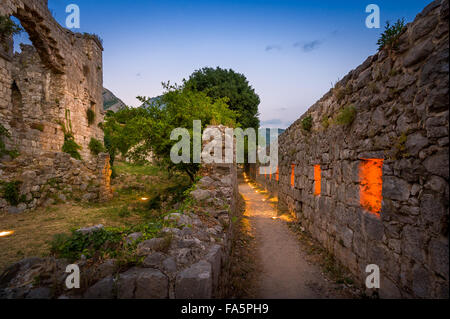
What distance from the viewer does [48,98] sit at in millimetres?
12000

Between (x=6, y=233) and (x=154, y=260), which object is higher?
(x=154, y=260)

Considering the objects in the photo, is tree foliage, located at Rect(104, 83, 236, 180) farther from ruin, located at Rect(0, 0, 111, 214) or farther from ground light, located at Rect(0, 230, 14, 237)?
ground light, located at Rect(0, 230, 14, 237)

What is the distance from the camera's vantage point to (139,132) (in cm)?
820

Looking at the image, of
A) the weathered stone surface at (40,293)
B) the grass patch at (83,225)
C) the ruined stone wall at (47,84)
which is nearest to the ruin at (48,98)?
the ruined stone wall at (47,84)

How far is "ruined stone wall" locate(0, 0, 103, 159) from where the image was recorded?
8.39 metres

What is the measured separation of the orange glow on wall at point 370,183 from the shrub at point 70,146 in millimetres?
14314

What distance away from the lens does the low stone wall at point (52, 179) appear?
720cm

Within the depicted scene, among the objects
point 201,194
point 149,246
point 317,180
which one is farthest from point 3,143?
point 317,180

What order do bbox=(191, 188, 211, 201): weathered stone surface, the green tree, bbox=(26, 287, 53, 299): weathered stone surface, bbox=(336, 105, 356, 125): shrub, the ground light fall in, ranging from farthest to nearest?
the green tree → the ground light → bbox=(191, 188, 211, 201): weathered stone surface → bbox=(336, 105, 356, 125): shrub → bbox=(26, 287, 53, 299): weathered stone surface

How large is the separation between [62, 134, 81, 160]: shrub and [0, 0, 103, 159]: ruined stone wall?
0.30 m

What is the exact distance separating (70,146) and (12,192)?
17.8ft

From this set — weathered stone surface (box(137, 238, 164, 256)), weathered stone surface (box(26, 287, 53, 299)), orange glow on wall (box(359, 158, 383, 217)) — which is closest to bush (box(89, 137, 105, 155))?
weathered stone surface (box(137, 238, 164, 256))

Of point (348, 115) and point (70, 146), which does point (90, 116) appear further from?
point (348, 115)

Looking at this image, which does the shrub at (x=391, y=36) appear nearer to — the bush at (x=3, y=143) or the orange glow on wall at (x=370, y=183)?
the orange glow on wall at (x=370, y=183)
